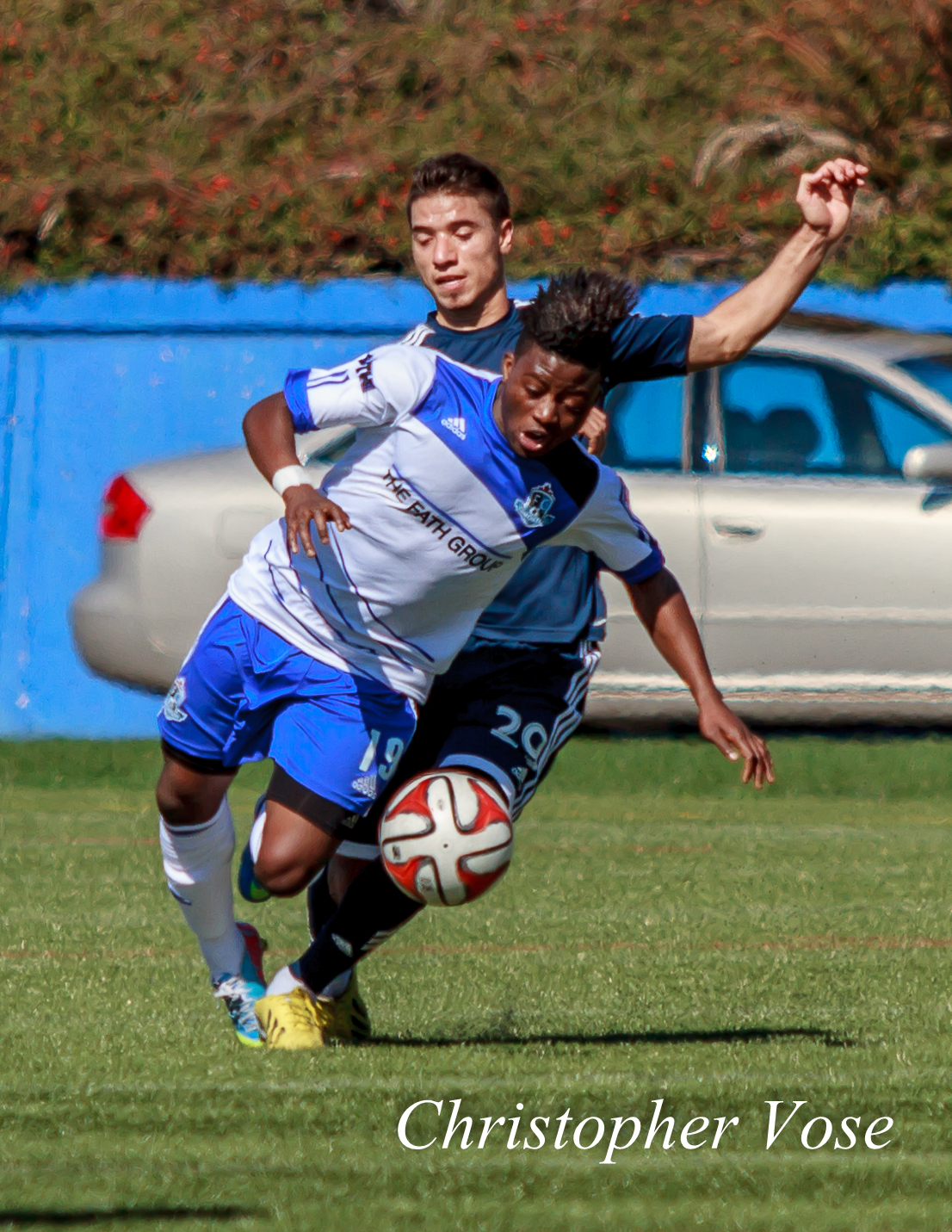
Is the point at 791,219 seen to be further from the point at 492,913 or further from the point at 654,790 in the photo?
the point at 492,913

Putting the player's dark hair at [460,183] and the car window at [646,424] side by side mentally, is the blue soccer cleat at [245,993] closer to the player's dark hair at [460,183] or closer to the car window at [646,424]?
the player's dark hair at [460,183]

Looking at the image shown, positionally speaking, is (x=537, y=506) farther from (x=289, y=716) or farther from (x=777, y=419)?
(x=777, y=419)

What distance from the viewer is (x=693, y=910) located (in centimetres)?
672

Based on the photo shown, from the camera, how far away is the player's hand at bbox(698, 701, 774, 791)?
4.46 meters

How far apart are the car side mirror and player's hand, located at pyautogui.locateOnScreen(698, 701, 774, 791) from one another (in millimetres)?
4738

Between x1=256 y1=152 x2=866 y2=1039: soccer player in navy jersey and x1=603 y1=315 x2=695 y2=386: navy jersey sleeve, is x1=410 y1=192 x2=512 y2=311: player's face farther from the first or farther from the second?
x1=603 y1=315 x2=695 y2=386: navy jersey sleeve

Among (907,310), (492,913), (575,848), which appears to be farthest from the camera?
(907,310)

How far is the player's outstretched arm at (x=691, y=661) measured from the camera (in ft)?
14.7

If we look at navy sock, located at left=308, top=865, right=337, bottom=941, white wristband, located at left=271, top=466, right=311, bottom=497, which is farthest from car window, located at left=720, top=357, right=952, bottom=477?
white wristband, located at left=271, top=466, right=311, bottom=497


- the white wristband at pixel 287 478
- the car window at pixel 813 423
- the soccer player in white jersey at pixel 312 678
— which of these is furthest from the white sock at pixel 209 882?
the car window at pixel 813 423

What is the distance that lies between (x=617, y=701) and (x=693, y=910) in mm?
3415

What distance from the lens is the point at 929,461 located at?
905cm

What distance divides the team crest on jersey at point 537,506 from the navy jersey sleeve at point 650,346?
0.96 ft

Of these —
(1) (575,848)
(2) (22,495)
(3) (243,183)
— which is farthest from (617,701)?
(3) (243,183)
